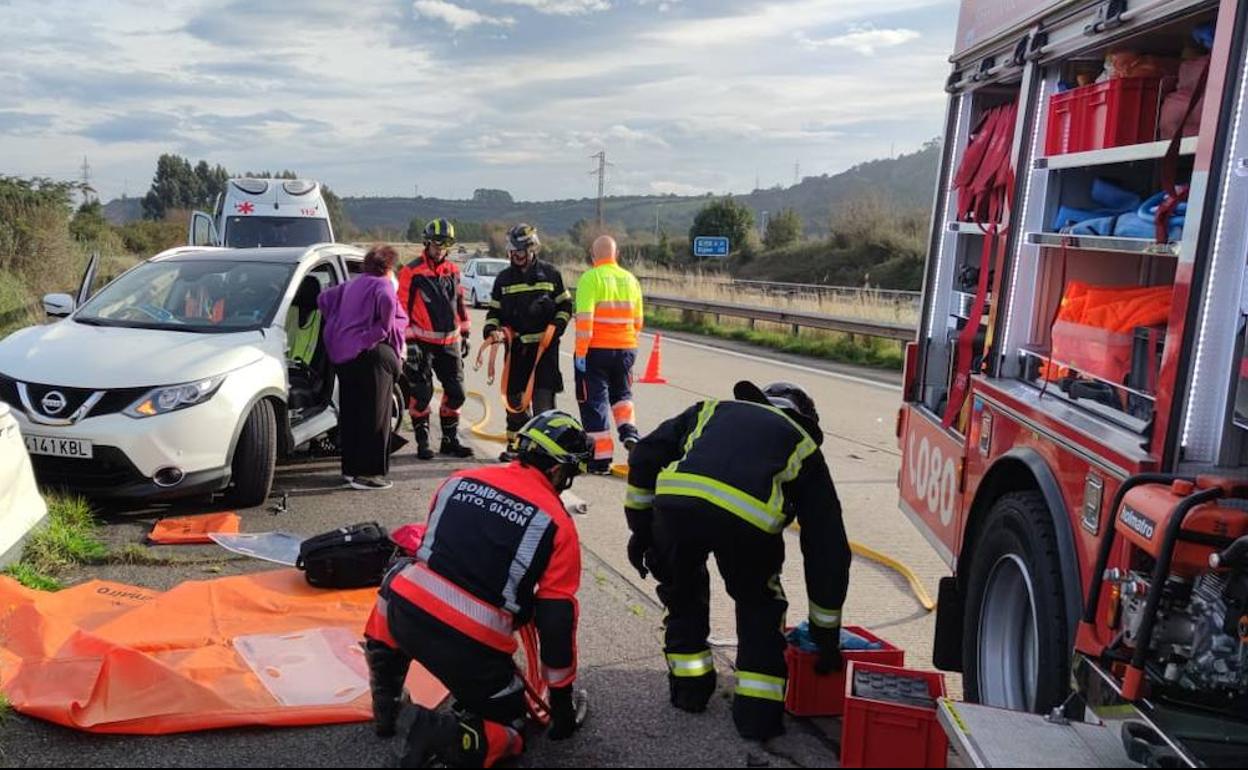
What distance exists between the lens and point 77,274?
2234 cm

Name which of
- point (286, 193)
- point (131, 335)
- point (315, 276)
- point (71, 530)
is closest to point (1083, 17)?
point (71, 530)

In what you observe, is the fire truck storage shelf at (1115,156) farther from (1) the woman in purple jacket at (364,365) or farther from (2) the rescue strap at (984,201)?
(1) the woman in purple jacket at (364,365)

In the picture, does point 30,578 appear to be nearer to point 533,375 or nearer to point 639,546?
point 639,546

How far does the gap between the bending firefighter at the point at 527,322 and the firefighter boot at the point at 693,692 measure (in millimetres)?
4642

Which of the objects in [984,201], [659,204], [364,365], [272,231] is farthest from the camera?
[659,204]

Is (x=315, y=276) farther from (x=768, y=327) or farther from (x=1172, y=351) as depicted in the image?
(x=768, y=327)

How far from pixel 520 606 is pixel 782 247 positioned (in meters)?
56.6

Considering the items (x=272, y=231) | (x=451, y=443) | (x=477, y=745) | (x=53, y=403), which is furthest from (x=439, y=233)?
(x=272, y=231)

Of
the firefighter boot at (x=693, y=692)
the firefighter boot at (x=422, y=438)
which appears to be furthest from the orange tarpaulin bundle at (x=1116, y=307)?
the firefighter boot at (x=422, y=438)

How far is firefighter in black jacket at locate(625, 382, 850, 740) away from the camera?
144 inches

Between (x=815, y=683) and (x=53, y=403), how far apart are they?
4572 mm

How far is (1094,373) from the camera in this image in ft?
11.6

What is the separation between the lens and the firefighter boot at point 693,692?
12.9 ft

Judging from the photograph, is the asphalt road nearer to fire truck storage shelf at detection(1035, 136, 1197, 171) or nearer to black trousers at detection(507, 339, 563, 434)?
black trousers at detection(507, 339, 563, 434)
